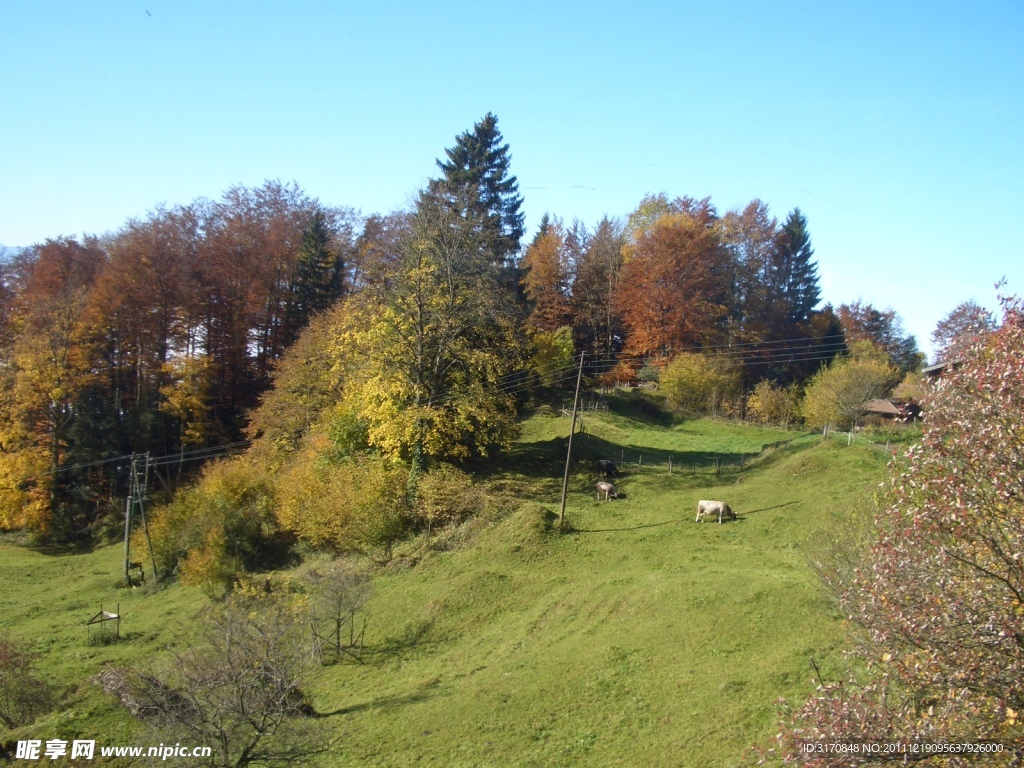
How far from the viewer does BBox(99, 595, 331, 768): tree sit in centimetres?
1163

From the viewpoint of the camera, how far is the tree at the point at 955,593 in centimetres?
641

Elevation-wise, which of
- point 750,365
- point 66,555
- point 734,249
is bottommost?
point 66,555

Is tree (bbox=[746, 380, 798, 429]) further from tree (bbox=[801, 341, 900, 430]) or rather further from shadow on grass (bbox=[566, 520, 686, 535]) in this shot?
shadow on grass (bbox=[566, 520, 686, 535])

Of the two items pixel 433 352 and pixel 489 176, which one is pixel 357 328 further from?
pixel 489 176

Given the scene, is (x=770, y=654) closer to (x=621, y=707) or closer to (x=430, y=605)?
(x=621, y=707)

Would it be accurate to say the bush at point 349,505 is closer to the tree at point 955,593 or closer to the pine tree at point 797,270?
the tree at point 955,593

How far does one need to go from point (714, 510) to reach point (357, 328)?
20.3m

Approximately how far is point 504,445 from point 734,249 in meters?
38.1

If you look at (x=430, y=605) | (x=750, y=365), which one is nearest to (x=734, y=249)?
(x=750, y=365)

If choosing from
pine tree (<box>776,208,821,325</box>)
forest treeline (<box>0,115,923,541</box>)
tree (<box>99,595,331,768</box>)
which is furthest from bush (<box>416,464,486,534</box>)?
pine tree (<box>776,208,821,325</box>)

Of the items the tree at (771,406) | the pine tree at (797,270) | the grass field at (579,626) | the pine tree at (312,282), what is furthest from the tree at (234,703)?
the pine tree at (797,270)

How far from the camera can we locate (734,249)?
62750 millimetres

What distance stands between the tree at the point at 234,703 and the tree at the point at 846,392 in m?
38.5

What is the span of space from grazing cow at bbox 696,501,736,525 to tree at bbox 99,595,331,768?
16.9 metres
